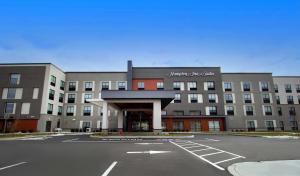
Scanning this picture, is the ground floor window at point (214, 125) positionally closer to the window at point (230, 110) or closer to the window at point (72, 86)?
the window at point (230, 110)

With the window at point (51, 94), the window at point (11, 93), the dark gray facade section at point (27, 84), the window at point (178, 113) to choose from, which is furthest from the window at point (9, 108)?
the window at point (178, 113)

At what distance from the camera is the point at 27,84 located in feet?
152

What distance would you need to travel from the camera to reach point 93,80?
55938mm

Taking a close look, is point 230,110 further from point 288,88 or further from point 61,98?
point 61,98

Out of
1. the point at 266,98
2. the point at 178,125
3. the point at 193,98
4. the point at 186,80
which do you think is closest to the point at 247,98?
the point at 266,98

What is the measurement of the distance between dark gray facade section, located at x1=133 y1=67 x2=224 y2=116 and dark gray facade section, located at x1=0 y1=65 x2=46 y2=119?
74.6 feet

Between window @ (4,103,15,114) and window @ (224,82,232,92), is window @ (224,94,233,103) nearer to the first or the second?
window @ (224,82,232,92)

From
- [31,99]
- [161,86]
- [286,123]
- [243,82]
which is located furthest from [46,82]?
[286,123]

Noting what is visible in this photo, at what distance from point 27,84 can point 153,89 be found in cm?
2972

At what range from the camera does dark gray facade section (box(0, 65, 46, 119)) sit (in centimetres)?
4509

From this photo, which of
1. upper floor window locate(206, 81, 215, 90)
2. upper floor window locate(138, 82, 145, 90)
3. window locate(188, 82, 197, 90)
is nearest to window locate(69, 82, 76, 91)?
upper floor window locate(138, 82, 145, 90)

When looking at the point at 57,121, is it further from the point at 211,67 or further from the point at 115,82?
the point at 211,67

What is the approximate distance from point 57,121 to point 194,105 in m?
34.6

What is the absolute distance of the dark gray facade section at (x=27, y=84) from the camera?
45.1 m
